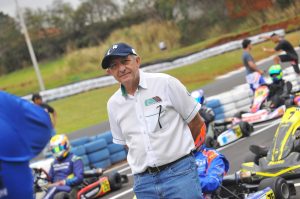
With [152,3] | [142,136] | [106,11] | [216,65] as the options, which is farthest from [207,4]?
[142,136]

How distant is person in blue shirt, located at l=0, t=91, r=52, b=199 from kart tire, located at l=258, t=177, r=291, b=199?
13.0ft

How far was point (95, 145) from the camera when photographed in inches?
411

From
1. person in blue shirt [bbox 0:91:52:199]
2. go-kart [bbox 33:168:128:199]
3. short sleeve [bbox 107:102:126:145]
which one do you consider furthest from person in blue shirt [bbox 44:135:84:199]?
person in blue shirt [bbox 0:91:52:199]

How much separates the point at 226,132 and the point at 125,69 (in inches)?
261

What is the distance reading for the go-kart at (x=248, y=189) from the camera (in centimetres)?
523

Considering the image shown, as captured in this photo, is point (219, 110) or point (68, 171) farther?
point (219, 110)

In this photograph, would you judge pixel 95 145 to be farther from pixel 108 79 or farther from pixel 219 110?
pixel 108 79

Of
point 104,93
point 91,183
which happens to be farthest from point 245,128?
point 104,93

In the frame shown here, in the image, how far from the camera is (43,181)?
7961 mm

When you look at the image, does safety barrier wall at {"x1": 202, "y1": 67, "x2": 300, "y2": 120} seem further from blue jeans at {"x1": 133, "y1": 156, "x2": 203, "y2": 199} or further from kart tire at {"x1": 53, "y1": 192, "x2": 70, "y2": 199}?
blue jeans at {"x1": 133, "y1": 156, "x2": 203, "y2": 199}

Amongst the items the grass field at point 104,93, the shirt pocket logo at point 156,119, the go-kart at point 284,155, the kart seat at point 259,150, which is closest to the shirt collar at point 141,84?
the shirt pocket logo at point 156,119

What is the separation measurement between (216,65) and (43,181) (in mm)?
20813

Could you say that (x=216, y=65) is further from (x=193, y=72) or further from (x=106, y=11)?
(x=106, y=11)

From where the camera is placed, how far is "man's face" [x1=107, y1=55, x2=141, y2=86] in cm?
350
